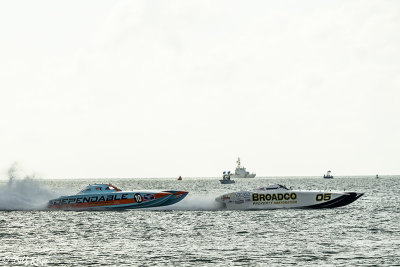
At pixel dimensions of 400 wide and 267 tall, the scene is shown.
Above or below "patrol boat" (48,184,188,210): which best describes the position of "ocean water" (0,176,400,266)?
below

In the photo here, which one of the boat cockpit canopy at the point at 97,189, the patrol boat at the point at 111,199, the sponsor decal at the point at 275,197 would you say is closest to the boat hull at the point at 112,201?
the patrol boat at the point at 111,199

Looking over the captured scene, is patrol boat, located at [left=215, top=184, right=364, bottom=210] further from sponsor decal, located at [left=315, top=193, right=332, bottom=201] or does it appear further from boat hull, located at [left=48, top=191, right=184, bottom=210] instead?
boat hull, located at [left=48, top=191, right=184, bottom=210]

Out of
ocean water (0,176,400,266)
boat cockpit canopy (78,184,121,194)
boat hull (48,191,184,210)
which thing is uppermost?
boat cockpit canopy (78,184,121,194)

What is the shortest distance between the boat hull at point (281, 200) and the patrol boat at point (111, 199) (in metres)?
5.27

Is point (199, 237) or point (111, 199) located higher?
point (111, 199)

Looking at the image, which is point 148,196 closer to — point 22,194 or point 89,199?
point 89,199

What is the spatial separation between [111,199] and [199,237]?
17670 millimetres

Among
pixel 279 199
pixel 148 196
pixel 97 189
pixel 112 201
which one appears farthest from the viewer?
pixel 97 189

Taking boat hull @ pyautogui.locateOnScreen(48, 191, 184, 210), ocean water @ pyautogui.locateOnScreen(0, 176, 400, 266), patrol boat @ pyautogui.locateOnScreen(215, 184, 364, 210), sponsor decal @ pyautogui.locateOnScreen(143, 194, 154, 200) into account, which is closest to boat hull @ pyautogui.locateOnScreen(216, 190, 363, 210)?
patrol boat @ pyautogui.locateOnScreen(215, 184, 364, 210)

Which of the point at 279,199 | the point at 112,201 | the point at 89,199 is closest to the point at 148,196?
the point at 112,201

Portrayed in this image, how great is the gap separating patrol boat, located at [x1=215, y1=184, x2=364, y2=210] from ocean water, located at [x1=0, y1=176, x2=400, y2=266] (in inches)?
28.5

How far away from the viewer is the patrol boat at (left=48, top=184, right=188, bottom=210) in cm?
4956

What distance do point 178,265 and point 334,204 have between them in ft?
93.3

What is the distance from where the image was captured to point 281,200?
49.2 m
